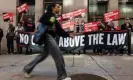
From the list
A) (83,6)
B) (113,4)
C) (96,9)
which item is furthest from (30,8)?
(113,4)

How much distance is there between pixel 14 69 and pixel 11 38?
26.3 ft

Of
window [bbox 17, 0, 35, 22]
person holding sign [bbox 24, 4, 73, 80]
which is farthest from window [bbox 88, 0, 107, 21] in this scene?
person holding sign [bbox 24, 4, 73, 80]

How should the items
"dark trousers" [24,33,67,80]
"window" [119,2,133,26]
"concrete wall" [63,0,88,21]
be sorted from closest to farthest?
"dark trousers" [24,33,67,80], "concrete wall" [63,0,88,21], "window" [119,2,133,26]

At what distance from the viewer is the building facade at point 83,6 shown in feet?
70.0

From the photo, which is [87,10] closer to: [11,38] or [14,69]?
[11,38]

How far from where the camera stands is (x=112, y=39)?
56.8 feet

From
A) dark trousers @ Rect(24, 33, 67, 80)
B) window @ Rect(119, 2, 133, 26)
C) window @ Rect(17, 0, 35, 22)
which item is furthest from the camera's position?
window @ Rect(17, 0, 35, 22)

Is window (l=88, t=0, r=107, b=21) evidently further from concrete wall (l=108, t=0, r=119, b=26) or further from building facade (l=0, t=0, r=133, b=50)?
concrete wall (l=108, t=0, r=119, b=26)

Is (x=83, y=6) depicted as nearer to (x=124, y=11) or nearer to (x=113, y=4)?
(x=113, y=4)

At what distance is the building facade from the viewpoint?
2133cm

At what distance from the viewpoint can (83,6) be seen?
21.3 metres

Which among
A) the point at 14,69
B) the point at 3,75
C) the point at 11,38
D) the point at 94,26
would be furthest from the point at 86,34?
the point at 3,75

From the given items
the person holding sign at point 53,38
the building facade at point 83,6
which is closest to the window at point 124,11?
the building facade at point 83,6

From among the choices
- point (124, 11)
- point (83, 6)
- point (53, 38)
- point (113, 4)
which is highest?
point (113, 4)
